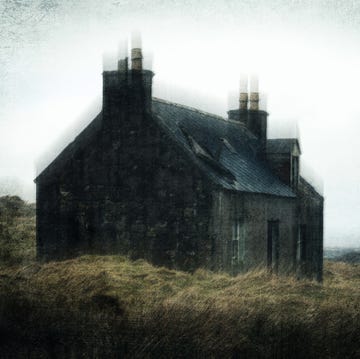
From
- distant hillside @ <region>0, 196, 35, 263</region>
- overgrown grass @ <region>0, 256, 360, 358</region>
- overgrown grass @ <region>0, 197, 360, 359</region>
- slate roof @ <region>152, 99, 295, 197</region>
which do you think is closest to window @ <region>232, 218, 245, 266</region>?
slate roof @ <region>152, 99, 295, 197</region>

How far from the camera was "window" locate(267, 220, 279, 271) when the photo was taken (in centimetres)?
2650

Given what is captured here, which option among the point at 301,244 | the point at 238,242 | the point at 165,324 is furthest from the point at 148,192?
Answer: the point at 165,324

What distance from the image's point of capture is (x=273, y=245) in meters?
26.8

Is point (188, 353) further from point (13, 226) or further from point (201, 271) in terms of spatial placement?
point (13, 226)

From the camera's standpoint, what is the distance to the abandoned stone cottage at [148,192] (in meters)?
21.4

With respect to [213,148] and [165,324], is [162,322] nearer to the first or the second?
[165,324]

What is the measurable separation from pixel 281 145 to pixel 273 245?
18.8 feet

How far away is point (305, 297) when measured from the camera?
53.1 feet

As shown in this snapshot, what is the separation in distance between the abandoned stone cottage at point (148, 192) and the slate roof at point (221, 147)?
8 centimetres

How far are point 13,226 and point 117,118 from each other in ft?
32.0

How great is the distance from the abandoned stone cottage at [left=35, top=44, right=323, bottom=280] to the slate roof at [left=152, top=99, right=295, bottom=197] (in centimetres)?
8

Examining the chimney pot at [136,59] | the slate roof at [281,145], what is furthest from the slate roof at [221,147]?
the chimney pot at [136,59]

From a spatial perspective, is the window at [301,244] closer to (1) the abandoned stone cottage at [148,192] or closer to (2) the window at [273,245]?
(2) the window at [273,245]

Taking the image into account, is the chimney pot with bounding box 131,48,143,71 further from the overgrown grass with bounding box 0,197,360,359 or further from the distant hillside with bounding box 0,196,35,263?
the overgrown grass with bounding box 0,197,360,359
